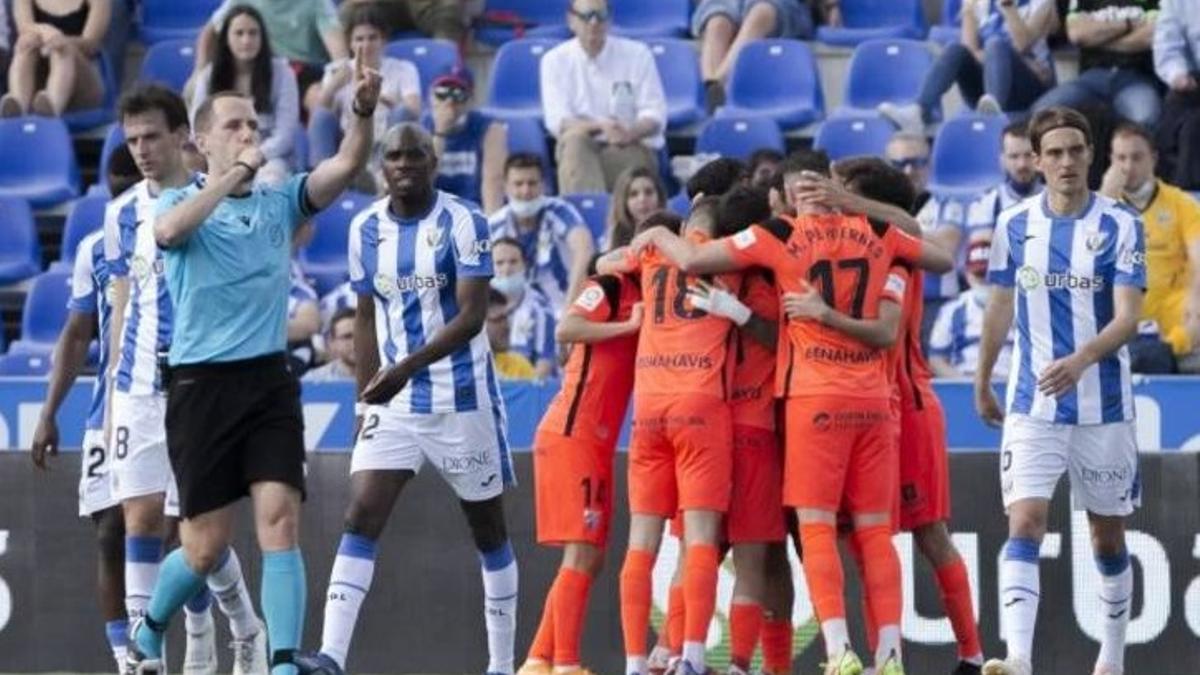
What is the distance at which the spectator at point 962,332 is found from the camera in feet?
52.1

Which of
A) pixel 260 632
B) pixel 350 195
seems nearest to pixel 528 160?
pixel 350 195

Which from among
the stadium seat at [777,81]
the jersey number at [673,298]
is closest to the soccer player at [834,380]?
the jersey number at [673,298]

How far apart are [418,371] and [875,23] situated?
8.30 metres

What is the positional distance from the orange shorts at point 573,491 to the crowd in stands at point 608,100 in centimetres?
303

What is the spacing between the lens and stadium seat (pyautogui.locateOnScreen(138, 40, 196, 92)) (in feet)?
63.9

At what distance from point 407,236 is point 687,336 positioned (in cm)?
118

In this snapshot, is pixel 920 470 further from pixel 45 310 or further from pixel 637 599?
pixel 45 310

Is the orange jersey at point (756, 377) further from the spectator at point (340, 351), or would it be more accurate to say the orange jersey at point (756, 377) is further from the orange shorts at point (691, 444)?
the spectator at point (340, 351)

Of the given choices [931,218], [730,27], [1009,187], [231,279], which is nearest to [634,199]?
[931,218]

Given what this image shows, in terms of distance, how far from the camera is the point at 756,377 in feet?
38.4

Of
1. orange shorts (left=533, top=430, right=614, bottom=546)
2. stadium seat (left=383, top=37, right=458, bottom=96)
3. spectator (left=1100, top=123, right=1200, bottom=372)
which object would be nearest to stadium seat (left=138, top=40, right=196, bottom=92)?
stadium seat (left=383, top=37, right=458, bottom=96)

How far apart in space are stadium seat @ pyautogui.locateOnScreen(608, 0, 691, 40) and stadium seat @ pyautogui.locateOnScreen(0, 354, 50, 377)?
4541 mm

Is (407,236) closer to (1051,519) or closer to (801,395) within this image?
(801,395)

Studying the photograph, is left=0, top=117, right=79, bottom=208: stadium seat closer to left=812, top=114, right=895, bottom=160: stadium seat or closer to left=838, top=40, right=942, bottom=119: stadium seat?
left=812, top=114, right=895, bottom=160: stadium seat
